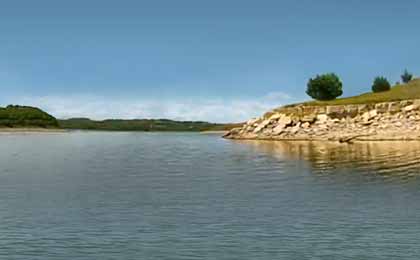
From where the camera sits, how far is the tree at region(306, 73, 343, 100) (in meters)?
147

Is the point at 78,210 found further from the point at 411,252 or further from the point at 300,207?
the point at 411,252

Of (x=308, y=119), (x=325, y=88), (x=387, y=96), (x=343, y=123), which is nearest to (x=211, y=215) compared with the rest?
(x=343, y=123)

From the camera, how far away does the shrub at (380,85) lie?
148625mm

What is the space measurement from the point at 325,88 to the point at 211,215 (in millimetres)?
126095

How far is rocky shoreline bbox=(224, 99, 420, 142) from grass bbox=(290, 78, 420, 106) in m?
7.74

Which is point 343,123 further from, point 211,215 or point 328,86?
point 211,215

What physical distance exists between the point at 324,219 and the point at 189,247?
260 inches

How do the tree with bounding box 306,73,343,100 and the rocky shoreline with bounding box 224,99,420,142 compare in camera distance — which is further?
the tree with bounding box 306,73,343,100

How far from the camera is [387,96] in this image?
129875mm

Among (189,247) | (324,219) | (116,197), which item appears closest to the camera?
(189,247)

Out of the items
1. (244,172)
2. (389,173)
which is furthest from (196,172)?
(389,173)

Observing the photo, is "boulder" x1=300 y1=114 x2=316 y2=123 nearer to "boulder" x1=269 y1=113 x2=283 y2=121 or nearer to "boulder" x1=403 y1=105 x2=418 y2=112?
"boulder" x1=269 y1=113 x2=283 y2=121

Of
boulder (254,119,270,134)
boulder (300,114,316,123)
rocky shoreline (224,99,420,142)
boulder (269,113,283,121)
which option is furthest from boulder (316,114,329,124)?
boulder (254,119,270,134)

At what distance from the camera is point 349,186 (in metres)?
33.6
